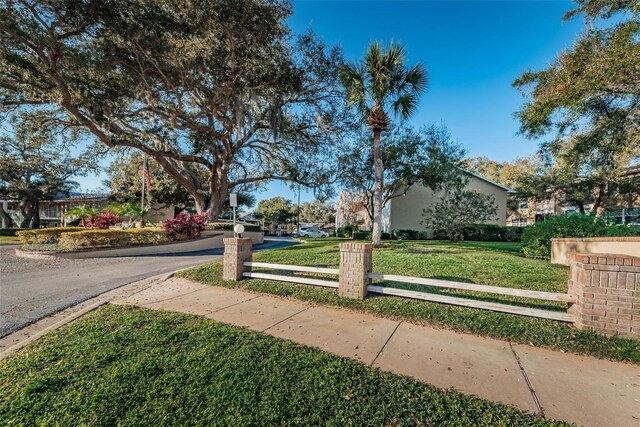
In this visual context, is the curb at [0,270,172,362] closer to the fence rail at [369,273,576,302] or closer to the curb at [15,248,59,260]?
the fence rail at [369,273,576,302]

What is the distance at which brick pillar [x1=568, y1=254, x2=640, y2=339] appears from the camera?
3.43m

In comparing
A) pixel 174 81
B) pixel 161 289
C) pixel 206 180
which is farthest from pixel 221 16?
pixel 206 180

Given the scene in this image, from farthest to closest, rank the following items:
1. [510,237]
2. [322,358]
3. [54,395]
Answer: [510,237] → [322,358] → [54,395]

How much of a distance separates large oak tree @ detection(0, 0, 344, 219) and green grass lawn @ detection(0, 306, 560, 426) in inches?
473

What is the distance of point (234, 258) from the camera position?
6312mm

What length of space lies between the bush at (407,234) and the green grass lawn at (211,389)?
1865cm

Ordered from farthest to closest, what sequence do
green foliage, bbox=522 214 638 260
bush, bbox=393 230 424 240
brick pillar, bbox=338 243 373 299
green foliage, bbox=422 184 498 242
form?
1. bush, bbox=393 230 424 240
2. green foliage, bbox=422 184 498 242
3. green foliage, bbox=522 214 638 260
4. brick pillar, bbox=338 243 373 299

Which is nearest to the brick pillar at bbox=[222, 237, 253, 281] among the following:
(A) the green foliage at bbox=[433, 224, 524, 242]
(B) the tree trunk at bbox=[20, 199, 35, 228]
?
(A) the green foliage at bbox=[433, 224, 524, 242]

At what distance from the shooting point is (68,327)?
3.86 meters

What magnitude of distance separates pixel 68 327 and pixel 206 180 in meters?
21.4

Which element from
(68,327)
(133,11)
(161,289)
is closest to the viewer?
(68,327)

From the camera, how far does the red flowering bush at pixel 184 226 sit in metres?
13.1

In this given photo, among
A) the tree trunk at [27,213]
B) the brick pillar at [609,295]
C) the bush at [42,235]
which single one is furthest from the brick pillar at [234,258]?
the tree trunk at [27,213]

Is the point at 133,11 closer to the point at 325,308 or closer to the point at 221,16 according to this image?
the point at 221,16
